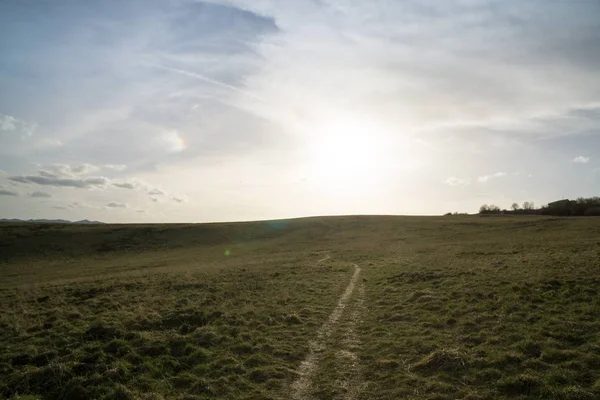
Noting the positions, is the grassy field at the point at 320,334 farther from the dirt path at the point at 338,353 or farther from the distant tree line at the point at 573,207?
the distant tree line at the point at 573,207

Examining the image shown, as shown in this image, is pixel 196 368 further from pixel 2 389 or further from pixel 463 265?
A: pixel 463 265

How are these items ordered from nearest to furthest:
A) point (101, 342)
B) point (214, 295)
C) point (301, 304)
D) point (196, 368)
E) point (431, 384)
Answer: point (431, 384), point (196, 368), point (101, 342), point (301, 304), point (214, 295)

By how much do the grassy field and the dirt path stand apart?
6cm

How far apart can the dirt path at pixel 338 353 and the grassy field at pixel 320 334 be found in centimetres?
6

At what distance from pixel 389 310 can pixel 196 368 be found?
10.4 meters

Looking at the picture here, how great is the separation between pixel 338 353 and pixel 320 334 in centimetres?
235

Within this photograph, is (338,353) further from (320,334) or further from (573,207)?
(573,207)

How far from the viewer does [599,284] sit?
1791cm

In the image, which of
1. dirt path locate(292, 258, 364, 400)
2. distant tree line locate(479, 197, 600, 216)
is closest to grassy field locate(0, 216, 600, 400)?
dirt path locate(292, 258, 364, 400)

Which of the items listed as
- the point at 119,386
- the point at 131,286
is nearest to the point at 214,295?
the point at 131,286

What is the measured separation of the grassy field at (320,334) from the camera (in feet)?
34.1

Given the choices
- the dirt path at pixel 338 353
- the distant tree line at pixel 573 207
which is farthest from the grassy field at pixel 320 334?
the distant tree line at pixel 573 207

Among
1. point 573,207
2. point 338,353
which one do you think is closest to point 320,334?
point 338,353

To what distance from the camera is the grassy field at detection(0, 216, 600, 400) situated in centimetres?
1039
